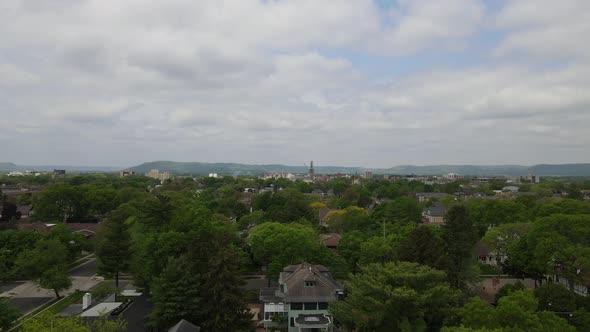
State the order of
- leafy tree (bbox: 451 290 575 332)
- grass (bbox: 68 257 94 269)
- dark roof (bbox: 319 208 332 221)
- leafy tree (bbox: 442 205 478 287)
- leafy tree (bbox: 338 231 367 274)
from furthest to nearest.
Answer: dark roof (bbox: 319 208 332 221) → grass (bbox: 68 257 94 269) → leafy tree (bbox: 338 231 367 274) → leafy tree (bbox: 442 205 478 287) → leafy tree (bbox: 451 290 575 332)

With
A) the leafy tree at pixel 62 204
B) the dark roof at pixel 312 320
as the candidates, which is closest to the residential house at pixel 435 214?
the dark roof at pixel 312 320

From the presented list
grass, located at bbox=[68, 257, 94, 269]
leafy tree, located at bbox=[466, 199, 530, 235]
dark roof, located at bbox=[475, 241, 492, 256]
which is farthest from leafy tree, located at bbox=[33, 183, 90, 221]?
leafy tree, located at bbox=[466, 199, 530, 235]

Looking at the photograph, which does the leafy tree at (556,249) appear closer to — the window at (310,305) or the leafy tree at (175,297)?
the window at (310,305)

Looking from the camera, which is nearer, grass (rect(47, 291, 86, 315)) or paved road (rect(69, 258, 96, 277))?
grass (rect(47, 291, 86, 315))

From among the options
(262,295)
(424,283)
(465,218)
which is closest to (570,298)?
(465,218)

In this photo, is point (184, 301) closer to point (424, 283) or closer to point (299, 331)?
point (299, 331)

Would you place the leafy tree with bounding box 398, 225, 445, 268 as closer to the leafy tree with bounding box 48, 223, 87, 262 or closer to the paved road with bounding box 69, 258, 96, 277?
the paved road with bounding box 69, 258, 96, 277
